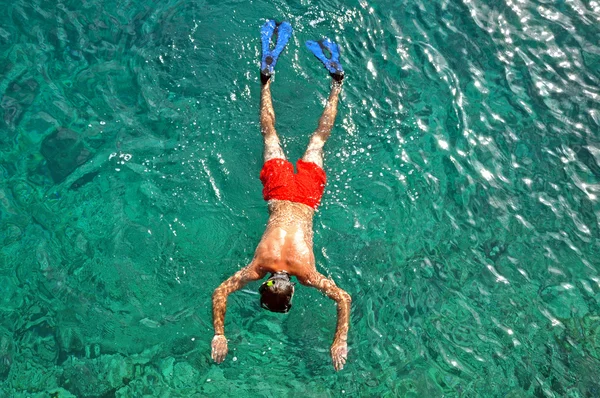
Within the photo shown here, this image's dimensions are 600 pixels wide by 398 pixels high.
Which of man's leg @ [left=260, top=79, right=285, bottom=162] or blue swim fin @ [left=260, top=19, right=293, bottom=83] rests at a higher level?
blue swim fin @ [left=260, top=19, right=293, bottom=83]

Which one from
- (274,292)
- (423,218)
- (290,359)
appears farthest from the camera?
(423,218)

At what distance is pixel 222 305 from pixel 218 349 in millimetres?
658

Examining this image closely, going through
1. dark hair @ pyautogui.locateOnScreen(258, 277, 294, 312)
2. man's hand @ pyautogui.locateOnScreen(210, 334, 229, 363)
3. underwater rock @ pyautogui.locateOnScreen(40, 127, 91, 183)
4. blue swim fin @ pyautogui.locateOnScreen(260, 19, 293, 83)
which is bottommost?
underwater rock @ pyautogui.locateOnScreen(40, 127, 91, 183)

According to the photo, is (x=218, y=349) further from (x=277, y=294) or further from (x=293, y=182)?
(x=293, y=182)

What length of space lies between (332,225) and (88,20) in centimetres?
625

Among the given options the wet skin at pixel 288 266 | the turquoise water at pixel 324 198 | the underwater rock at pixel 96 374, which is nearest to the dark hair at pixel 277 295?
the wet skin at pixel 288 266

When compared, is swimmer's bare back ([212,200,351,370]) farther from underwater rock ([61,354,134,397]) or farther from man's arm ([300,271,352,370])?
underwater rock ([61,354,134,397])

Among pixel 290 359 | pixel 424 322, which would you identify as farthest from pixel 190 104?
pixel 424 322

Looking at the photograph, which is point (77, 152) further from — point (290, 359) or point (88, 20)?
point (290, 359)

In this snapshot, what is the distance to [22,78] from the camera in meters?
10.7

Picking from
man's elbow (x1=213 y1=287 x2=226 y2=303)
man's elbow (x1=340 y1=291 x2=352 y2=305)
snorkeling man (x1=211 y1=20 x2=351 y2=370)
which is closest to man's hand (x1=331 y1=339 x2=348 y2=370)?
snorkeling man (x1=211 y1=20 x2=351 y2=370)

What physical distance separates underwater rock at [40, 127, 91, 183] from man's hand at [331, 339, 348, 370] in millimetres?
5534

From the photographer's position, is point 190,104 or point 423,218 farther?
point 190,104

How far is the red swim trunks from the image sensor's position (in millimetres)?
8727
